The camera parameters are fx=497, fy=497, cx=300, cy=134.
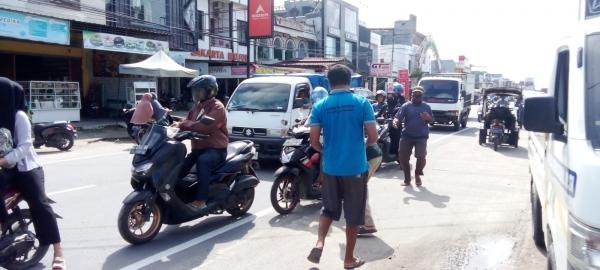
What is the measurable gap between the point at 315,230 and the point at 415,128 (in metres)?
3.34

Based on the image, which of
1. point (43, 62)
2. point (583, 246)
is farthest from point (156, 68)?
point (583, 246)

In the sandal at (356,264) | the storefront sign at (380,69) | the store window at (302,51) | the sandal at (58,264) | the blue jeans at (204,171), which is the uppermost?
the store window at (302,51)

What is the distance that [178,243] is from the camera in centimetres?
517

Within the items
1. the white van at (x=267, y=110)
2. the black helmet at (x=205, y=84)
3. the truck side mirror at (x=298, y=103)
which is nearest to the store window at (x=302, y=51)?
the white van at (x=267, y=110)

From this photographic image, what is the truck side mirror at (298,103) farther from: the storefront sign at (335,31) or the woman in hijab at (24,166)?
the storefront sign at (335,31)

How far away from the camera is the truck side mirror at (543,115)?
128 inches

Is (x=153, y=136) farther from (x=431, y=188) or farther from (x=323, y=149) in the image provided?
(x=431, y=188)

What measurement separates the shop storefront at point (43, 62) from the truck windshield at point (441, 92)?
535 inches

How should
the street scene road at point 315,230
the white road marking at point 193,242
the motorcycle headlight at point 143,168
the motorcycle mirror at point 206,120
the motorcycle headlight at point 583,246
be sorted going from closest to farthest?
the motorcycle headlight at point 583,246 → the white road marking at point 193,242 → the street scene road at point 315,230 → the motorcycle headlight at point 143,168 → the motorcycle mirror at point 206,120

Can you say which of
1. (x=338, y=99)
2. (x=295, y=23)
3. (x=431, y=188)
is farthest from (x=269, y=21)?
(x=338, y=99)

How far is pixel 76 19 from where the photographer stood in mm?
19062

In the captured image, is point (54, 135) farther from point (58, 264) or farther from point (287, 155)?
point (58, 264)

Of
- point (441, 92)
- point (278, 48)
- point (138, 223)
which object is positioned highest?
point (278, 48)

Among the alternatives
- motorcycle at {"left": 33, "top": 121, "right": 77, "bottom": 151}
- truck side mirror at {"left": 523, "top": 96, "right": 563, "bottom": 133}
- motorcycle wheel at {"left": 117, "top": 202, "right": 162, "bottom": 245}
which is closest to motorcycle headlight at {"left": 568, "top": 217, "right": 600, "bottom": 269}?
truck side mirror at {"left": 523, "top": 96, "right": 563, "bottom": 133}
